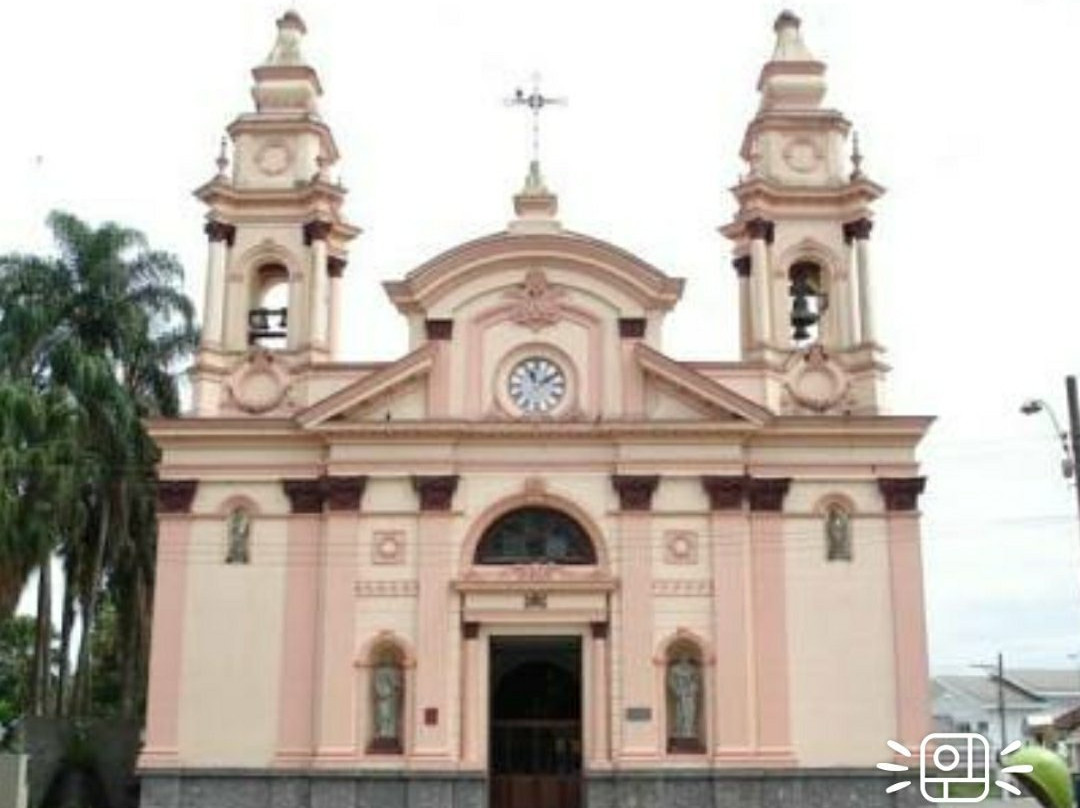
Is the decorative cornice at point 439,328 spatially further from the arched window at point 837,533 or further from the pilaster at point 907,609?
the pilaster at point 907,609

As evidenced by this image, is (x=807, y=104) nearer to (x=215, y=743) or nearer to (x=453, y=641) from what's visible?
(x=453, y=641)

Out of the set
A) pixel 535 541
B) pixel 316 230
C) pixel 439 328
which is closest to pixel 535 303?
pixel 439 328

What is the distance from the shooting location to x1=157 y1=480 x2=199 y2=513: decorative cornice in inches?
1272

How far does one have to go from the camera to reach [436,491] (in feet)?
105

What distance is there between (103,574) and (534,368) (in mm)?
12071

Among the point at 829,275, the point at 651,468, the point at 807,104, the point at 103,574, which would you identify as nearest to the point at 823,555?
the point at 651,468

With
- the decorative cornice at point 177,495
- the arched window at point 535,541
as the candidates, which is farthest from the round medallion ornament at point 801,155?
the decorative cornice at point 177,495

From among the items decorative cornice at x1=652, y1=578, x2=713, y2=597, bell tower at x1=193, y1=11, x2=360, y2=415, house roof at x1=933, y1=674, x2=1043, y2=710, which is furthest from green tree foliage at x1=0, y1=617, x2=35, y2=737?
house roof at x1=933, y1=674, x2=1043, y2=710

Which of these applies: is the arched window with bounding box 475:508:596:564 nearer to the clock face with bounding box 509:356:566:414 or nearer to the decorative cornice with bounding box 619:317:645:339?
the clock face with bounding box 509:356:566:414

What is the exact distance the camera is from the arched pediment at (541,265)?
3297cm

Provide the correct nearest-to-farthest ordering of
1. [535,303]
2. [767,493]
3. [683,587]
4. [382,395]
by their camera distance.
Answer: [683,587]
[767,493]
[382,395]
[535,303]

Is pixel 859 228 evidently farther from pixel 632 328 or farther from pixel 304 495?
pixel 304 495

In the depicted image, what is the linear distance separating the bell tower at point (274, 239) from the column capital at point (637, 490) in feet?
23.5

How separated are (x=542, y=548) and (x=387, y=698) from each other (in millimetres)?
4401
